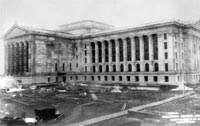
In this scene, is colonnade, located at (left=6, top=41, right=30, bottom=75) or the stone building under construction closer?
the stone building under construction

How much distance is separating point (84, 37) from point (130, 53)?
1935 centimetres

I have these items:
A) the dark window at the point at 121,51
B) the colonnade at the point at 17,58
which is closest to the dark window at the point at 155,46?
the dark window at the point at 121,51

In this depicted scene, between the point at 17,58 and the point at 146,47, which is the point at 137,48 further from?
the point at 17,58

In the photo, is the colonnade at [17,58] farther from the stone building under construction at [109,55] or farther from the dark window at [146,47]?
the dark window at [146,47]

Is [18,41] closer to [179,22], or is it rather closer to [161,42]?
[161,42]

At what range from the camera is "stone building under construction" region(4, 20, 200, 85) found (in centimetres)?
5725

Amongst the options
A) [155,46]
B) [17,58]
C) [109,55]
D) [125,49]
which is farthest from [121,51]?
[17,58]

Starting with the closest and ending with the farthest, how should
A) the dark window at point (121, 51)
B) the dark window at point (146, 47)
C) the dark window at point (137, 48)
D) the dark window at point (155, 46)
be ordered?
the dark window at point (155, 46)
the dark window at point (146, 47)
the dark window at point (137, 48)
the dark window at point (121, 51)

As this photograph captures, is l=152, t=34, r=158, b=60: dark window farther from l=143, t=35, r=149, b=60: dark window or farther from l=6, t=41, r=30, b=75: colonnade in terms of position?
l=6, t=41, r=30, b=75: colonnade

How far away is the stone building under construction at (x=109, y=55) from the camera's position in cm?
5725

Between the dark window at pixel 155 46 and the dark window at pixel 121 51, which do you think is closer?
the dark window at pixel 155 46

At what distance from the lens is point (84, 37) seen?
7606 centimetres

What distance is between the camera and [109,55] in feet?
228

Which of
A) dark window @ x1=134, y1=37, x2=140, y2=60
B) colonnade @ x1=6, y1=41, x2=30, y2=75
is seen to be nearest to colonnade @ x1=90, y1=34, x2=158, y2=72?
dark window @ x1=134, y1=37, x2=140, y2=60
